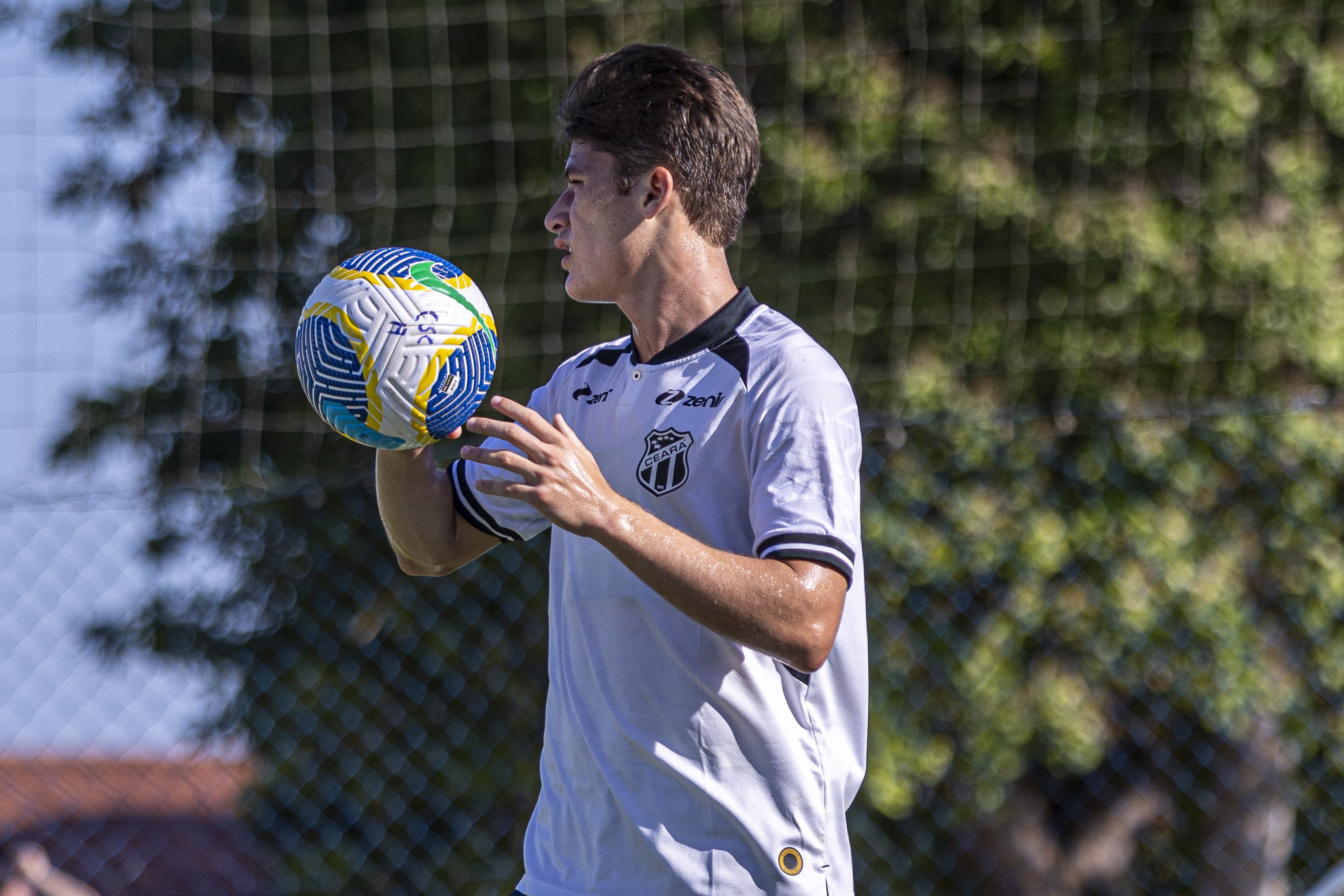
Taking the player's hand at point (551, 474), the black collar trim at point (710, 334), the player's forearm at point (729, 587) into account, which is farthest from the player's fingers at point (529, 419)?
the black collar trim at point (710, 334)

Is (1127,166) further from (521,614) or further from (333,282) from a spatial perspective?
(333,282)

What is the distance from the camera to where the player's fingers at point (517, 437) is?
1766 millimetres

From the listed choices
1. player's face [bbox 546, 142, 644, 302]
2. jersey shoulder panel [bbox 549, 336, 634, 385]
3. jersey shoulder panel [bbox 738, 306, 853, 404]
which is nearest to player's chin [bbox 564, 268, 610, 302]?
player's face [bbox 546, 142, 644, 302]

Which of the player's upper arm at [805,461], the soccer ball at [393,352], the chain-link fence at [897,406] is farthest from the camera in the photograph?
the chain-link fence at [897,406]

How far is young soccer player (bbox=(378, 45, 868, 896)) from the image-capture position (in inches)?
70.4

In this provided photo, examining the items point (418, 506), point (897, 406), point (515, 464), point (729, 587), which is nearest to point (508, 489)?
point (515, 464)

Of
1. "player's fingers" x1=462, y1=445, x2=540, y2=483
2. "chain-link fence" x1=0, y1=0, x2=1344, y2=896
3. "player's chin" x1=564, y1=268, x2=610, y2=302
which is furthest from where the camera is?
"chain-link fence" x1=0, y1=0, x2=1344, y2=896

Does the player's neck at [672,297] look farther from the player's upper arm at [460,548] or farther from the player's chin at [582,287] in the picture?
the player's upper arm at [460,548]

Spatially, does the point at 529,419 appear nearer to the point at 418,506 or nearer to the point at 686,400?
the point at 686,400

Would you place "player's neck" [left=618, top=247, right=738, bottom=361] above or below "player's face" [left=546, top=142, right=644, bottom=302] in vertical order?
below

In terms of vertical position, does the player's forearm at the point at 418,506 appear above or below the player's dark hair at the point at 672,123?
below

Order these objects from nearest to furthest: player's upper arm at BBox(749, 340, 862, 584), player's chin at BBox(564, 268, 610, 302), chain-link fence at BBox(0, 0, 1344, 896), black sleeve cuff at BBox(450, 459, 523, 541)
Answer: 1. player's upper arm at BBox(749, 340, 862, 584)
2. player's chin at BBox(564, 268, 610, 302)
3. black sleeve cuff at BBox(450, 459, 523, 541)
4. chain-link fence at BBox(0, 0, 1344, 896)

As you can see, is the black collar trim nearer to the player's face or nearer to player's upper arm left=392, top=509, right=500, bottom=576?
the player's face

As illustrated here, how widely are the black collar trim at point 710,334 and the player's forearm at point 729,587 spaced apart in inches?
15.7
